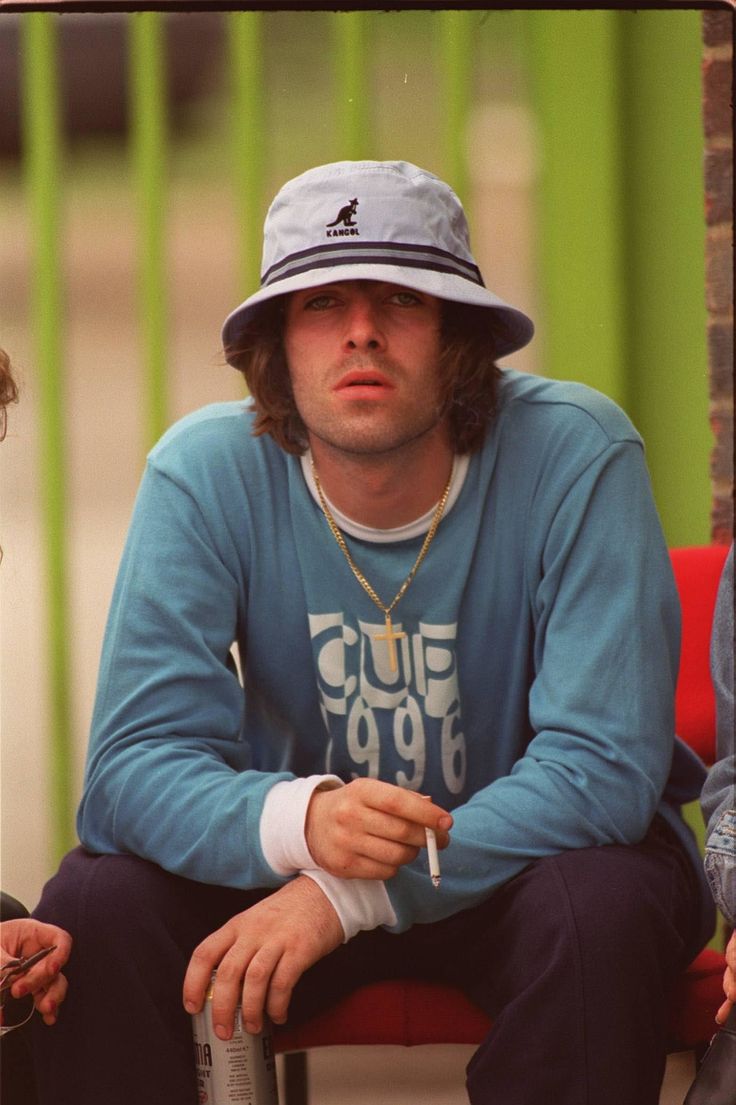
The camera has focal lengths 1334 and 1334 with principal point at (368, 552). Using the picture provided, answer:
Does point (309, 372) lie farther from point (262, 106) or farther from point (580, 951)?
point (580, 951)

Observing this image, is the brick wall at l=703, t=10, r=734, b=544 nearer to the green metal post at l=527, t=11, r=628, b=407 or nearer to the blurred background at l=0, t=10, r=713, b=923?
the blurred background at l=0, t=10, r=713, b=923

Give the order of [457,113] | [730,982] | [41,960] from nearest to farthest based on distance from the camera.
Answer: [730,982], [41,960], [457,113]

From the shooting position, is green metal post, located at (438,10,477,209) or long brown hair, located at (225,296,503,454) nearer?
long brown hair, located at (225,296,503,454)

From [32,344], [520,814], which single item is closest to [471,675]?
[520,814]

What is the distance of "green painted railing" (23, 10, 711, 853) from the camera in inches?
67.1

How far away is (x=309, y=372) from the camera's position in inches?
60.1

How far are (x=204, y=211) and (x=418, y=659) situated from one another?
0.79m

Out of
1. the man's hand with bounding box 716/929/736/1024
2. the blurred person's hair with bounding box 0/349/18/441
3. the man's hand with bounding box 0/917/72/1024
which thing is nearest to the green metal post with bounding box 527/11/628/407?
the blurred person's hair with bounding box 0/349/18/441

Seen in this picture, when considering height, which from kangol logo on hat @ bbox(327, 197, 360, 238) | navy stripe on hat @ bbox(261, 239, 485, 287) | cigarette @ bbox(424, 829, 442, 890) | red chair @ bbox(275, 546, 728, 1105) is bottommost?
red chair @ bbox(275, 546, 728, 1105)

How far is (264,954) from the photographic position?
4.42 ft

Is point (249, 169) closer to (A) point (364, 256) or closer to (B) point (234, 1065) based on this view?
(A) point (364, 256)

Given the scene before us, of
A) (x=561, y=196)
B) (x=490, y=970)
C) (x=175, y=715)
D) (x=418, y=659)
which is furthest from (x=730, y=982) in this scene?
(x=561, y=196)

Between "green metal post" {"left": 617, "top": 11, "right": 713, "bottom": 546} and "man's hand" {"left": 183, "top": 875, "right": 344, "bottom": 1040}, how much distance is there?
931 millimetres

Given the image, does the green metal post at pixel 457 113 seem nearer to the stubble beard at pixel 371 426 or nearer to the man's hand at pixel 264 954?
the stubble beard at pixel 371 426
